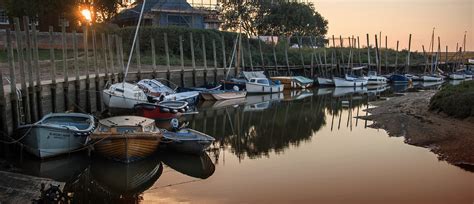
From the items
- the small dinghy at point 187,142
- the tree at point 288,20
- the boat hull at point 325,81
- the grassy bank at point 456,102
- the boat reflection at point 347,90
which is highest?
the tree at point 288,20

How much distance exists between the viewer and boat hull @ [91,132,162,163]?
17.2m

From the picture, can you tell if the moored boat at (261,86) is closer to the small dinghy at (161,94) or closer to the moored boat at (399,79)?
the small dinghy at (161,94)

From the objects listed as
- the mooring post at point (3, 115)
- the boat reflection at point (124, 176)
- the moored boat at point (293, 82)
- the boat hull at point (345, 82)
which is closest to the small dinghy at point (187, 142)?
the boat reflection at point (124, 176)

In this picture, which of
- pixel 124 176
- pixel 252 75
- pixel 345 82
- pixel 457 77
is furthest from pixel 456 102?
pixel 457 77

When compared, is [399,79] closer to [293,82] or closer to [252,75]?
[293,82]

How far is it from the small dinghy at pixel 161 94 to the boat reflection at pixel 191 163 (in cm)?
1254

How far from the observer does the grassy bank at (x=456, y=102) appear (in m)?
24.9

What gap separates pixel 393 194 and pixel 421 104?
19.7 meters

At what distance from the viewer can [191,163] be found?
60.4ft

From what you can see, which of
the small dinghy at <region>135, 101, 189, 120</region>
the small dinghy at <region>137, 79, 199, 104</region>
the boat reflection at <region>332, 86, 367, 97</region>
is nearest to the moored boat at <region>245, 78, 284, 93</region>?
the boat reflection at <region>332, 86, 367, 97</region>

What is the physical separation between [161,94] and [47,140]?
50.6 feet

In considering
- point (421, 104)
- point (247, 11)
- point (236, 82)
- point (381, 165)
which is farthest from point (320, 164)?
point (247, 11)

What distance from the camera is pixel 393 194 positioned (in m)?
15.1

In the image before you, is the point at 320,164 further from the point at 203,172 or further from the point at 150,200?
the point at 150,200
